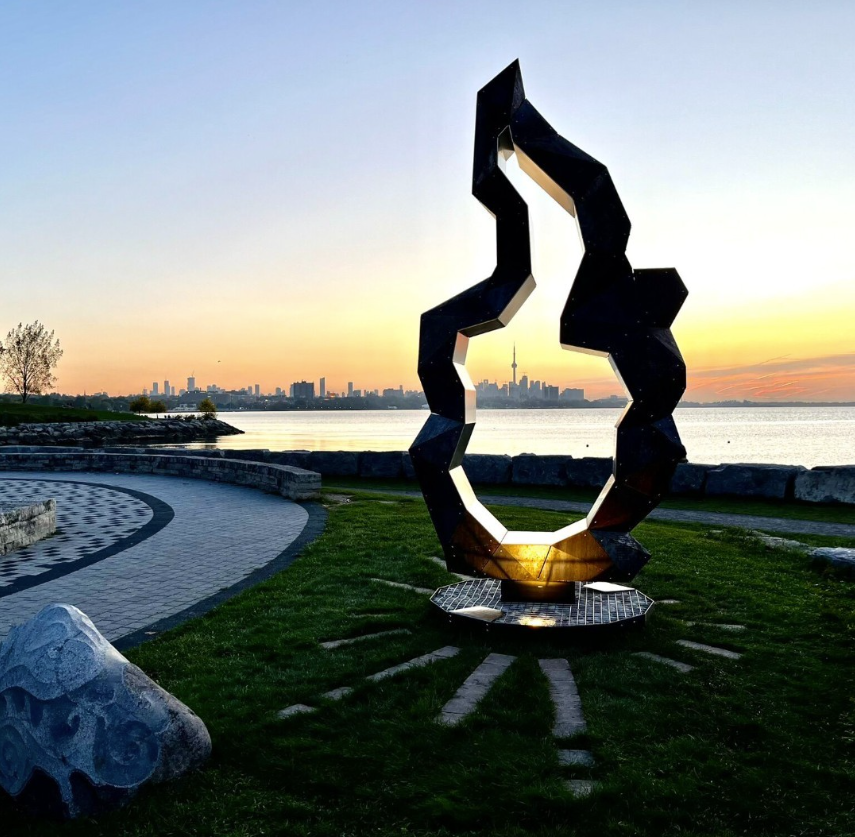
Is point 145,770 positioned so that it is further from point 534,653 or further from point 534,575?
point 534,575

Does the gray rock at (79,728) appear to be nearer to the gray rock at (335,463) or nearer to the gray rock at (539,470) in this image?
the gray rock at (539,470)

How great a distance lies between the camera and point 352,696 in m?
4.51

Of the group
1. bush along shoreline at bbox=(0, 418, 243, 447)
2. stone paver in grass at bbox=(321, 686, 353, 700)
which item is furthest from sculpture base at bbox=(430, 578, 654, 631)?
bush along shoreline at bbox=(0, 418, 243, 447)

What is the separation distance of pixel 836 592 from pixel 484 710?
181 inches

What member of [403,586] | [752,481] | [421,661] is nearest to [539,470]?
[752,481]

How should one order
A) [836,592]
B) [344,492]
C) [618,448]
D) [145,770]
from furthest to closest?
[344,492] → [836,592] → [618,448] → [145,770]

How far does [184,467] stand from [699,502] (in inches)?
492

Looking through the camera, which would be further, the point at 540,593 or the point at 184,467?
the point at 184,467

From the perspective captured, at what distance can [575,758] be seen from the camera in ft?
12.4

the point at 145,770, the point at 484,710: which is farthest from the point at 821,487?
the point at 145,770

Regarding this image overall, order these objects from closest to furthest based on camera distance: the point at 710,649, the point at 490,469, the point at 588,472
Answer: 1. the point at 710,649
2. the point at 588,472
3. the point at 490,469

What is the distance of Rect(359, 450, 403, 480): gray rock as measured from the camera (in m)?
18.0

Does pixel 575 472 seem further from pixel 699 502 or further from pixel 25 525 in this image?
pixel 25 525

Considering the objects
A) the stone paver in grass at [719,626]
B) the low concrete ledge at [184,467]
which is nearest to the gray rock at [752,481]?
the low concrete ledge at [184,467]
